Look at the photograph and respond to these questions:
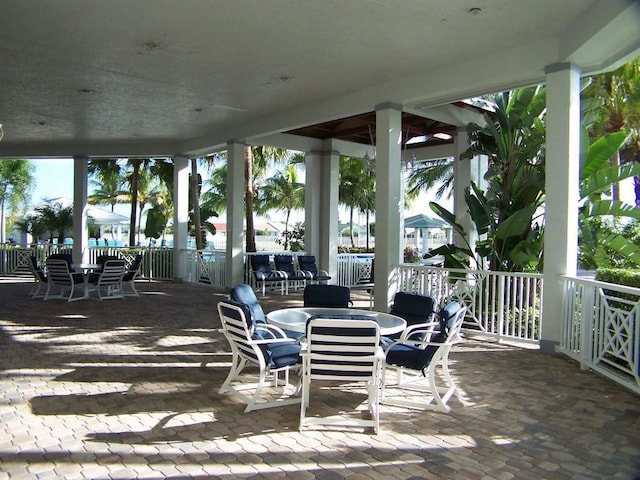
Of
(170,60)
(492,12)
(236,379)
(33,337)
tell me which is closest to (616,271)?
(492,12)

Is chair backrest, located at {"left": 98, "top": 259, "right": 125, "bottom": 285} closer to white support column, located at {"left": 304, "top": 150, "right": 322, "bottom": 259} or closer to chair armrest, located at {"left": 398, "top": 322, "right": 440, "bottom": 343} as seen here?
white support column, located at {"left": 304, "top": 150, "right": 322, "bottom": 259}

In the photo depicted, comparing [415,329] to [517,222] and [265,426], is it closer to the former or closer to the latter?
[265,426]

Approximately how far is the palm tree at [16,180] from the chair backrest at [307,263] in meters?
20.8

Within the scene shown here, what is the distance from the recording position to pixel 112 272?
10.9m

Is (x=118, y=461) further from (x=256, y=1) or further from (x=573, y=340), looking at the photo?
(x=573, y=340)

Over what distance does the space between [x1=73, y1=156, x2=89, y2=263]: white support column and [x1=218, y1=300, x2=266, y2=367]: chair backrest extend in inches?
476

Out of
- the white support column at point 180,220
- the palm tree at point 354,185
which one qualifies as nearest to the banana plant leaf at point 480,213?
the white support column at point 180,220

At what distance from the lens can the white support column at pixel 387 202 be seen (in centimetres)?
856

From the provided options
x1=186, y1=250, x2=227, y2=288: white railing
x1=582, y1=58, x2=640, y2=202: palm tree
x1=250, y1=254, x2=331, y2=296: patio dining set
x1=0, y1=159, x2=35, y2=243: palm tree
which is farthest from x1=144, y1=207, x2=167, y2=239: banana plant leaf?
x1=582, y1=58, x2=640, y2=202: palm tree

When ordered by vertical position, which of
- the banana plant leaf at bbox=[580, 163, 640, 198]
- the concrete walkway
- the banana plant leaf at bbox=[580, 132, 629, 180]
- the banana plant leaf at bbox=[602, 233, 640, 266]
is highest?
the banana plant leaf at bbox=[580, 132, 629, 180]

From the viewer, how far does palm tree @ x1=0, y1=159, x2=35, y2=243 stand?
2695 centimetres

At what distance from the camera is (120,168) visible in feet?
76.9

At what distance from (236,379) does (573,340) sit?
13.5 ft

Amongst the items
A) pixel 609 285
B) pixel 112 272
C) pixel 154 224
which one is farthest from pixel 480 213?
pixel 154 224
